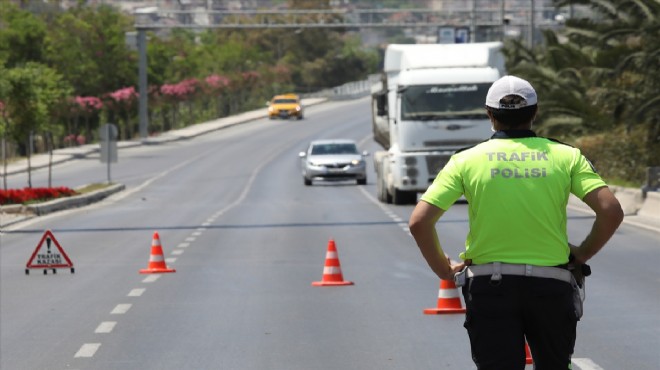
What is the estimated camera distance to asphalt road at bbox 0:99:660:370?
12.0m

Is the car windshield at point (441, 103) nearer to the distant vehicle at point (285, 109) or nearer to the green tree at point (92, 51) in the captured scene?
the green tree at point (92, 51)

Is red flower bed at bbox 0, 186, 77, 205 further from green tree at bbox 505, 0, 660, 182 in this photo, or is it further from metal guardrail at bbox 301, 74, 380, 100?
metal guardrail at bbox 301, 74, 380, 100

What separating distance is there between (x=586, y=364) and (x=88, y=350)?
3805 mm

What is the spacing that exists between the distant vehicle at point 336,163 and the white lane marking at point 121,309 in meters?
39.8

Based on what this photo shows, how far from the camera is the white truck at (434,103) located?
3662 cm

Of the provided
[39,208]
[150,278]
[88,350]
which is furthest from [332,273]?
[39,208]

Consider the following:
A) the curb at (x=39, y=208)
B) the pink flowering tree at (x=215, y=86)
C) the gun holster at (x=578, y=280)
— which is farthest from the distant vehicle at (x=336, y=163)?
the pink flowering tree at (x=215, y=86)

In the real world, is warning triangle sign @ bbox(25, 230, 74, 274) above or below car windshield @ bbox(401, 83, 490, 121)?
below

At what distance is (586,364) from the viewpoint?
36.8 ft

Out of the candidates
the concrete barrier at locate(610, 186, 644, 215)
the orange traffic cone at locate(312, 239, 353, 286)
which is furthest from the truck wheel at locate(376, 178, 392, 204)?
the orange traffic cone at locate(312, 239, 353, 286)

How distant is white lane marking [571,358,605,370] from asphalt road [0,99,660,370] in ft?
0.05

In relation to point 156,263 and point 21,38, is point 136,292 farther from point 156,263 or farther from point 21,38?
point 21,38

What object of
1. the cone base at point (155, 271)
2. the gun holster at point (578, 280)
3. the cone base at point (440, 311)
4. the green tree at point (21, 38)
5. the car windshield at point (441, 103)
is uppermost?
the green tree at point (21, 38)

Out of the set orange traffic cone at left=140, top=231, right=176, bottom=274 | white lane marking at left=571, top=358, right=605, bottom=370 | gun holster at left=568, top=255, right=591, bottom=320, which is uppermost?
gun holster at left=568, top=255, right=591, bottom=320
